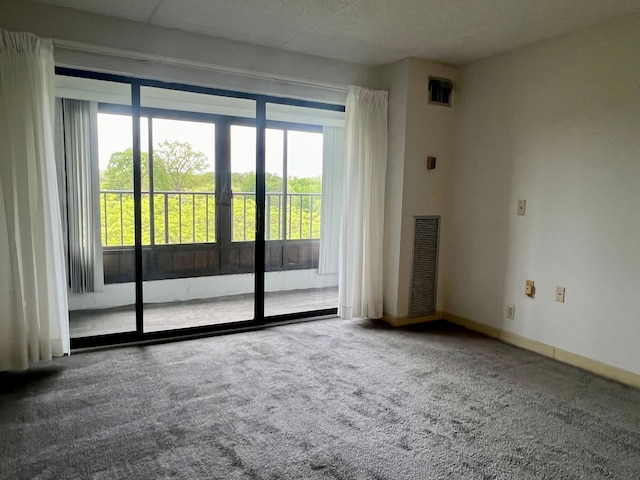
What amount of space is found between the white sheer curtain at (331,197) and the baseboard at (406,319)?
71 centimetres

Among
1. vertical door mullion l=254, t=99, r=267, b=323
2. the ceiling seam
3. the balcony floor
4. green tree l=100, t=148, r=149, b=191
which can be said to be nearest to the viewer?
the ceiling seam

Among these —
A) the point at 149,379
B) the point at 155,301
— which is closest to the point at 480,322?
the point at 149,379

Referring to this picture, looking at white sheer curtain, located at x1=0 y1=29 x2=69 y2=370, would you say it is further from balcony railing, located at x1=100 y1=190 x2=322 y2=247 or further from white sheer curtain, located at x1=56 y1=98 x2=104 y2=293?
balcony railing, located at x1=100 y1=190 x2=322 y2=247

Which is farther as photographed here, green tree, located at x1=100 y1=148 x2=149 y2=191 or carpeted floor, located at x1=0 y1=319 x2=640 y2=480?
green tree, located at x1=100 y1=148 x2=149 y2=191

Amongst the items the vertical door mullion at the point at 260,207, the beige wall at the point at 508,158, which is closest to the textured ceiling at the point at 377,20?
the beige wall at the point at 508,158

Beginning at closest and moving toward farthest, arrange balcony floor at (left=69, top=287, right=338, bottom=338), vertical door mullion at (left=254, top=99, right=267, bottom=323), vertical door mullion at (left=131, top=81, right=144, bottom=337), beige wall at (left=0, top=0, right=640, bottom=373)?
beige wall at (left=0, top=0, right=640, bottom=373)
vertical door mullion at (left=131, top=81, right=144, bottom=337)
balcony floor at (left=69, top=287, right=338, bottom=338)
vertical door mullion at (left=254, top=99, right=267, bottom=323)

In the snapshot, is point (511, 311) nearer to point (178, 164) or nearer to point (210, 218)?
point (210, 218)

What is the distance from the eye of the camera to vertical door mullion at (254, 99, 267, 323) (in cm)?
395

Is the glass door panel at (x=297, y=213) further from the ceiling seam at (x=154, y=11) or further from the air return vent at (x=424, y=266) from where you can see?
the ceiling seam at (x=154, y=11)

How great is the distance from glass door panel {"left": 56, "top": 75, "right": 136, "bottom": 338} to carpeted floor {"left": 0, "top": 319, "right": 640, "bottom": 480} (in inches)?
30.8

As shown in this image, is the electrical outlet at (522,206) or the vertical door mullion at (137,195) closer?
the vertical door mullion at (137,195)

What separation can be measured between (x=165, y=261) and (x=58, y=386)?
1739mm

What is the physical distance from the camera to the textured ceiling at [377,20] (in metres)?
2.81

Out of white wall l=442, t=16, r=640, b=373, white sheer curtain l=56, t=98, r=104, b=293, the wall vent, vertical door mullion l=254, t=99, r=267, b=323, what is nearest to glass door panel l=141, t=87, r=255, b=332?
vertical door mullion l=254, t=99, r=267, b=323
